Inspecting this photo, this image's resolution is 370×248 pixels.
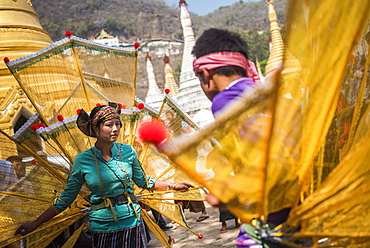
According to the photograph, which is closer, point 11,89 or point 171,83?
point 11,89

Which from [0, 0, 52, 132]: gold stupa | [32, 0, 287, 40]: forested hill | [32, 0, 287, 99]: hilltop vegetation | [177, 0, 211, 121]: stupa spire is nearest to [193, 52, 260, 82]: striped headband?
[0, 0, 52, 132]: gold stupa

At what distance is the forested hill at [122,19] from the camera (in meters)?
92.6

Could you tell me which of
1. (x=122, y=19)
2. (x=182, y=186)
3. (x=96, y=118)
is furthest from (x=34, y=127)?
(x=122, y=19)

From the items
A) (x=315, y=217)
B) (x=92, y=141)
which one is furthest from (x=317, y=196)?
(x=92, y=141)

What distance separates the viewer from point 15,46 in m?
9.80

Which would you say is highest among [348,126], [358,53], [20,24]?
[20,24]

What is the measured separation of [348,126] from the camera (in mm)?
1949

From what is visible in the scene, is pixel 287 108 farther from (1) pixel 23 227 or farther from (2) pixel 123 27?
(2) pixel 123 27

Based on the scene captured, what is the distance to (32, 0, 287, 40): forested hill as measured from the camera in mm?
92562

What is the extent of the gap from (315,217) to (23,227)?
7.66 feet

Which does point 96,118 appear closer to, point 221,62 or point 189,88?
point 221,62

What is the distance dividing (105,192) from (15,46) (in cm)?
771

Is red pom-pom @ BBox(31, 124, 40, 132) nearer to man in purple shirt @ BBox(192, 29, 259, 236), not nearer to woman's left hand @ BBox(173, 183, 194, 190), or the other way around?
woman's left hand @ BBox(173, 183, 194, 190)

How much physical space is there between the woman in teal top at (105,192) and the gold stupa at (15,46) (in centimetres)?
577
